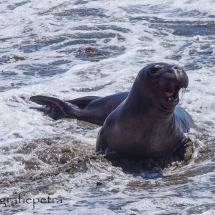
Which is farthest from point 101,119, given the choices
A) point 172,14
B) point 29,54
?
point 172,14

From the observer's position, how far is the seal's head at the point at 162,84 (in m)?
5.98

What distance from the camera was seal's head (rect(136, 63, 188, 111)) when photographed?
5980 millimetres

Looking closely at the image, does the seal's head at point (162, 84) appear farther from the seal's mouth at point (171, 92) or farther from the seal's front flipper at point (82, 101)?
the seal's front flipper at point (82, 101)

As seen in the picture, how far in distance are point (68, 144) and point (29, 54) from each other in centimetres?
635

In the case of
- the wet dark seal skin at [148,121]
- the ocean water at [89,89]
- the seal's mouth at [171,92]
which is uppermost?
the seal's mouth at [171,92]

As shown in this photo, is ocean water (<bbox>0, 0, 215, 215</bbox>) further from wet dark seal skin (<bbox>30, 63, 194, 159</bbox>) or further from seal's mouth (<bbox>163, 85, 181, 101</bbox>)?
seal's mouth (<bbox>163, 85, 181, 101</bbox>)

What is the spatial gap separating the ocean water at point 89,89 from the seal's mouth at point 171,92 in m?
0.76

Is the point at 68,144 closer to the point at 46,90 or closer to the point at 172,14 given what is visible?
the point at 46,90

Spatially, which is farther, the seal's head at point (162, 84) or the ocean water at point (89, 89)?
the seal's head at point (162, 84)

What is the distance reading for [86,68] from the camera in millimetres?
11828

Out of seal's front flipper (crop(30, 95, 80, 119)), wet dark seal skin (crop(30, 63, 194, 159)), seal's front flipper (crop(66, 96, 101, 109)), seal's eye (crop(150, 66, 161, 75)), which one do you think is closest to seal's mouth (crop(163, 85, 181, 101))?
wet dark seal skin (crop(30, 63, 194, 159))

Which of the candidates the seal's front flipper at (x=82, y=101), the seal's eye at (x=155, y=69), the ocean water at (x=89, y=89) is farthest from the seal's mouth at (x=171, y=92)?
the seal's front flipper at (x=82, y=101)

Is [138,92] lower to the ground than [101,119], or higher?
higher

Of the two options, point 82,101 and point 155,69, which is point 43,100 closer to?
point 82,101
